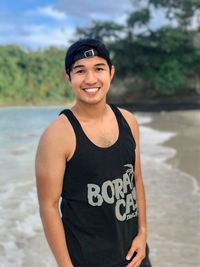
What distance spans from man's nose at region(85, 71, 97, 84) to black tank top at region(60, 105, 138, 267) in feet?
0.50

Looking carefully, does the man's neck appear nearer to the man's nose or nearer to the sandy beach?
the man's nose

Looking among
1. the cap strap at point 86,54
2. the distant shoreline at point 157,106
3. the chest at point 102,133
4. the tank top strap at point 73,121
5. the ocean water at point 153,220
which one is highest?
the distant shoreline at point 157,106

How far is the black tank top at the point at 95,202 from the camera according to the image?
1.31 metres

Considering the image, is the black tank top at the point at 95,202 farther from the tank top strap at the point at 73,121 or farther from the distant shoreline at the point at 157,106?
the distant shoreline at the point at 157,106

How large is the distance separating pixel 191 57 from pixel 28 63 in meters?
48.5

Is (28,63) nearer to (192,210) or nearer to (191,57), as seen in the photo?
(191,57)

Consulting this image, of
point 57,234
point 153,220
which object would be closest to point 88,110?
point 57,234

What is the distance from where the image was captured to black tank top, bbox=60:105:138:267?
1310mm

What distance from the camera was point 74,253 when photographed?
1356mm

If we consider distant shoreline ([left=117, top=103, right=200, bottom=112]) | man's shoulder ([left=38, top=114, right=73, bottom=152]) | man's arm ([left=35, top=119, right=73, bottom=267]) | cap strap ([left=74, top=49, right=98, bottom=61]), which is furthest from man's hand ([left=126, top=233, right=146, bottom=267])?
distant shoreline ([left=117, top=103, right=200, bottom=112])

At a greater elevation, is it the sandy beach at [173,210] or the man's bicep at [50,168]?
the man's bicep at [50,168]

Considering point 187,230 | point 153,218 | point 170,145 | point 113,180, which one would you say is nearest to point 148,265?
point 113,180

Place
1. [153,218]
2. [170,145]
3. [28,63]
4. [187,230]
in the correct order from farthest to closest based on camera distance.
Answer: [28,63], [170,145], [153,218], [187,230]

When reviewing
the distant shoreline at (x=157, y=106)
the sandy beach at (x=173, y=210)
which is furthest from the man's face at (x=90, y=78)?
the distant shoreline at (x=157, y=106)
